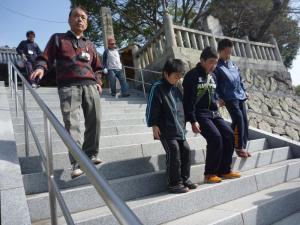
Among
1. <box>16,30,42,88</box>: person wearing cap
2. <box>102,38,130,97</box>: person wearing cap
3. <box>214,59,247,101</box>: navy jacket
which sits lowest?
<box>214,59,247,101</box>: navy jacket

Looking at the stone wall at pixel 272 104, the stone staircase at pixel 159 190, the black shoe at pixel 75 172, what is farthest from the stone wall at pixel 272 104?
the black shoe at pixel 75 172

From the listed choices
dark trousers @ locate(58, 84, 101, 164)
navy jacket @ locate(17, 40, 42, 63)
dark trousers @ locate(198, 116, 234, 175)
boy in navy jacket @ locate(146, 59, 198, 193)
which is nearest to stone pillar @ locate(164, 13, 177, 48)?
navy jacket @ locate(17, 40, 42, 63)

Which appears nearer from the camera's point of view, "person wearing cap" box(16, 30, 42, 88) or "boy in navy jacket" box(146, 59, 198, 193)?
"boy in navy jacket" box(146, 59, 198, 193)

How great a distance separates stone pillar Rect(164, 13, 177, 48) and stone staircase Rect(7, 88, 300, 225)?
4.47 meters

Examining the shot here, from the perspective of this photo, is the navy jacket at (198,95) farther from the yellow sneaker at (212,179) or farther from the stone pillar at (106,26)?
the stone pillar at (106,26)

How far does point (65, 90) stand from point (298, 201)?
2.55m

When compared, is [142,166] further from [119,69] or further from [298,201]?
[119,69]

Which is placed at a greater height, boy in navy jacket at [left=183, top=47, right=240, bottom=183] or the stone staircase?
boy in navy jacket at [left=183, top=47, right=240, bottom=183]

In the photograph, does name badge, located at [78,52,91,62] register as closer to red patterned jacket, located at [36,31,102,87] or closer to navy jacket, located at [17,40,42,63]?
red patterned jacket, located at [36,31,102,87]

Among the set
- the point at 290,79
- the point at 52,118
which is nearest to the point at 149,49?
the point at 290,79

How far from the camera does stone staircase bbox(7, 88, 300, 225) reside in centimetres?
262

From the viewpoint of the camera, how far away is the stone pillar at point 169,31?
8.58 m

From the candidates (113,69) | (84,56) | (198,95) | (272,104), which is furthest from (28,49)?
(272,104)

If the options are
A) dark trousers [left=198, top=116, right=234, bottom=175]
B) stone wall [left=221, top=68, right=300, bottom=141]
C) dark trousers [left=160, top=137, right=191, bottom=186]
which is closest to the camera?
dark trousers [left=160, top=137, right=191, bottom=186]
